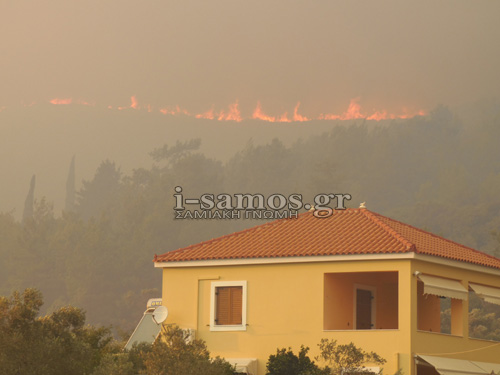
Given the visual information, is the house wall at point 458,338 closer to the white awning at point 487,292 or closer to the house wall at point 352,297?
the white awning at point 487,292

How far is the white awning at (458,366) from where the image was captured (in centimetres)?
3127

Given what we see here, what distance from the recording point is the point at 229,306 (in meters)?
34.7

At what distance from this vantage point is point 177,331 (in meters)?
29.2

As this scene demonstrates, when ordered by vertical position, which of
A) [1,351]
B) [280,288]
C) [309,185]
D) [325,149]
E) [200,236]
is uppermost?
[325,149]

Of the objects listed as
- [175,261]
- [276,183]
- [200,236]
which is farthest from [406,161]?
[175,261]

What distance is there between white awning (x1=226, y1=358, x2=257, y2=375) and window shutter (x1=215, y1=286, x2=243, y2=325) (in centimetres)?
151

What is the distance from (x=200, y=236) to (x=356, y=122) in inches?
2709

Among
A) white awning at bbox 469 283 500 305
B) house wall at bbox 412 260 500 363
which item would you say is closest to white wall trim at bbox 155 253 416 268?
house wall at bbox 412 260 500 363

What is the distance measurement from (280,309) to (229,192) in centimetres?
12960

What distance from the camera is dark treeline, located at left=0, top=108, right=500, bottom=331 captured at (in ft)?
395

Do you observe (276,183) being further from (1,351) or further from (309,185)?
(1,351)

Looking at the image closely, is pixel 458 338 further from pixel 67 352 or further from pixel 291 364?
pixel 67 352

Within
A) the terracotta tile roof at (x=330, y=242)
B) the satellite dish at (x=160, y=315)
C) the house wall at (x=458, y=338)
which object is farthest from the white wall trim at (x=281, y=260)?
the satellite dish at (x=160, y=315)

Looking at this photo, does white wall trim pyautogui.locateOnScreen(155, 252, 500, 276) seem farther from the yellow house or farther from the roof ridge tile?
the roof ridge tile
